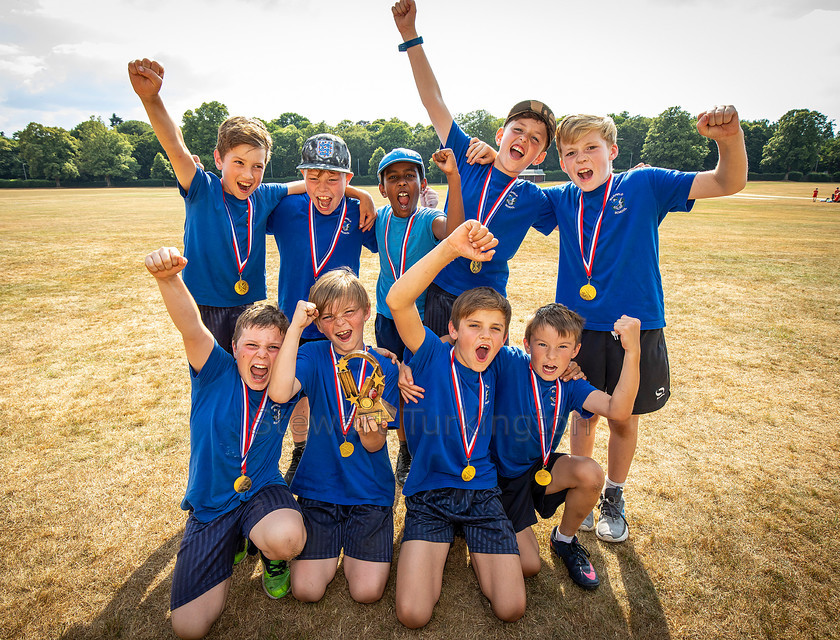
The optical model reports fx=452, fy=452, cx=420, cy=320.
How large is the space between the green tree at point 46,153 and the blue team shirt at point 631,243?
85.6m

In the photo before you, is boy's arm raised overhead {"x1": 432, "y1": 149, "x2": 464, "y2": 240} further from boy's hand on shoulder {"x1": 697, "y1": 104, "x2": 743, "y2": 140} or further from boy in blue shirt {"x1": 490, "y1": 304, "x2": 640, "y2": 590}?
boy's hand on shoulder {"x1": 697, "y1": 104, "x2": 743, "y2": 140}

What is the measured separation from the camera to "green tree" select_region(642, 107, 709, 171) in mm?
74562

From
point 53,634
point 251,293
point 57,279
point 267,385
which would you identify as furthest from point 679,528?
point 57,279

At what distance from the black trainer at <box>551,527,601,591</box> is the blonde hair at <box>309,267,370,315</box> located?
85.2 inches

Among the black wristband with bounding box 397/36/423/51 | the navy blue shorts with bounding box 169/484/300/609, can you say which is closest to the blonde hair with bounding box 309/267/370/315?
the navy blue shorts with bounding box 169/484/300/609

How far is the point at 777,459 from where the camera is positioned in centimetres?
422

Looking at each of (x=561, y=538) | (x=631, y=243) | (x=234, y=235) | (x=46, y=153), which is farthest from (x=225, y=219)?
(x=46, y=153)

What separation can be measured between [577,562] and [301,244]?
3092 millimetres

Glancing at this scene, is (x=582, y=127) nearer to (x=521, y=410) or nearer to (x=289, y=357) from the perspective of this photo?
(x=521, y=410)

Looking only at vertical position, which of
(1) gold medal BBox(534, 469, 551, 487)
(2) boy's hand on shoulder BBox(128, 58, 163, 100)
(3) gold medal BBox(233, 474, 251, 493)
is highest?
(2) boy's hand on shoulder BBox(128, 58, 163, 100)

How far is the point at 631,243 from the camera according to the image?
3.14 meters

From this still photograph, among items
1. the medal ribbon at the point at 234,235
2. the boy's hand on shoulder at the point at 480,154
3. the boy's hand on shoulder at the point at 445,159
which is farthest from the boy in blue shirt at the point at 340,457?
the boy's hand on shoulder at the point at 480,154

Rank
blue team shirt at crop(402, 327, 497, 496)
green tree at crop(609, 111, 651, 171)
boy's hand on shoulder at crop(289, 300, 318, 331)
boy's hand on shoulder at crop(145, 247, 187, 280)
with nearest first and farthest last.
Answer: boy's hand on shoulder at crop(145, 247, 187, 280), boy's hand on shoulder at crop(289, 300, 318, 331), blue team shirt at crop(402, 327, 497, 496), green tree at crop(609, 111, 651, 171)

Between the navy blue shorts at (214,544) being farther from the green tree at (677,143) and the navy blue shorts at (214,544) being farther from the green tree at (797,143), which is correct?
the green tree at (797,143)
